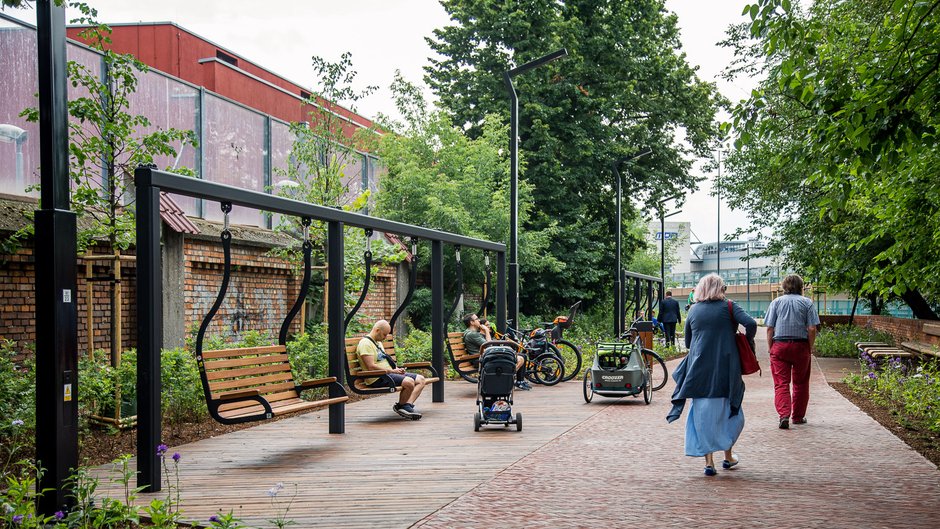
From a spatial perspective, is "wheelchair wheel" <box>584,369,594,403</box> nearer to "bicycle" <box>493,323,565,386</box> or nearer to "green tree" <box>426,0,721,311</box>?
"bicycle" <box>493,323,565,386</box>

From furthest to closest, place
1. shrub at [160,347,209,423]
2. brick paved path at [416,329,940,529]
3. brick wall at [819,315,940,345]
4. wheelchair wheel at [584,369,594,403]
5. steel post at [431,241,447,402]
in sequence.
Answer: brick wall at [819,315,940,345] < wheelchair wheel at [584,369,594,403] < steel post at [431,241,447,402] < shrub at [160,347,209,423] < brick paved path at [416,329,940,529]

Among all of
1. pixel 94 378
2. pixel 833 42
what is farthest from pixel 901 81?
pixel 94 378

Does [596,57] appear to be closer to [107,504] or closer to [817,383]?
[817,383]

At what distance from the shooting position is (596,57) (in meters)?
31.4

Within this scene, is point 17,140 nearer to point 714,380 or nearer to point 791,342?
point 714,380

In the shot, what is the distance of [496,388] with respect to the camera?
1025cm

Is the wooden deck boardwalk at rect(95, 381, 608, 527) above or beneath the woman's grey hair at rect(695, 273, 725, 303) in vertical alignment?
A: beneath

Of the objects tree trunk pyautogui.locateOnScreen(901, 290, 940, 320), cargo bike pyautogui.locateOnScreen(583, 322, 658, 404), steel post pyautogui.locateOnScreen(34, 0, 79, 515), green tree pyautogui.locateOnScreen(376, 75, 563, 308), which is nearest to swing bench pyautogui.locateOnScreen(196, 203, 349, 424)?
steel post pyautogui.locateOnScreen(34, 0, 79, 515)

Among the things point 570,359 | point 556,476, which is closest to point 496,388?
point 556,476

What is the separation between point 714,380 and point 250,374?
422 cm

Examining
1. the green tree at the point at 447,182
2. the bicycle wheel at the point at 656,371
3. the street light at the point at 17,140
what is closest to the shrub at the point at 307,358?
the street light at the point at 17,140

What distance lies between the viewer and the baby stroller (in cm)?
1025

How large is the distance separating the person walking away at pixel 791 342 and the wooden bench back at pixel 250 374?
17.8 feet

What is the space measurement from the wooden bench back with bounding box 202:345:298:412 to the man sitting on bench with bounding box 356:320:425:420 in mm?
1603
